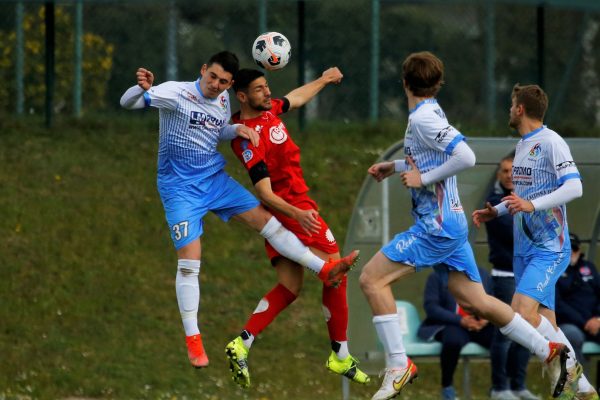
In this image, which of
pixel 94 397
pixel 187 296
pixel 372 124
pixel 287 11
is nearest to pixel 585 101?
pixel 372 124

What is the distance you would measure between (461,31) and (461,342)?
8740 mm

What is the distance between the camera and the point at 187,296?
10.3 m

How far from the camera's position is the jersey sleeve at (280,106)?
10.3 metres

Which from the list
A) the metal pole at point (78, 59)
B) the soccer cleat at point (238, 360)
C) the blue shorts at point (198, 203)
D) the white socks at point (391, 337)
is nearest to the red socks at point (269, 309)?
the soccer cleat at point (238, 360)

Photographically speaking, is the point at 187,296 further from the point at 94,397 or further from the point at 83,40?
the point at 83,40

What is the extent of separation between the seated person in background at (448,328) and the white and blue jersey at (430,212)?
3058mm

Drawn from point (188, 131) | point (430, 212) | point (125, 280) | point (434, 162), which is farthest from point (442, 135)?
point (125, 280)

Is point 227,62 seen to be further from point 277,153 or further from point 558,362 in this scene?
point 558,362

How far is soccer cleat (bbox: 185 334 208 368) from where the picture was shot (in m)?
10.0

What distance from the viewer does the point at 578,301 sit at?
42.4ft

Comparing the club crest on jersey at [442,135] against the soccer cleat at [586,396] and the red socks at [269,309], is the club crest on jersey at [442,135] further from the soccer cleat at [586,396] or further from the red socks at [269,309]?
the soccer cleat at [586,396]

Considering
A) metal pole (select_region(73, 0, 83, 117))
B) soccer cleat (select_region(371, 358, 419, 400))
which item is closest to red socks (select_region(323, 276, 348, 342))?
soccer cleat (select_region(371, 358, 419, 400))

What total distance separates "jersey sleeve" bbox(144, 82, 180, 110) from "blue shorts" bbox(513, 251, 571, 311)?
9.70ft

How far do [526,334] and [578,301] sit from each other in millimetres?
3024
